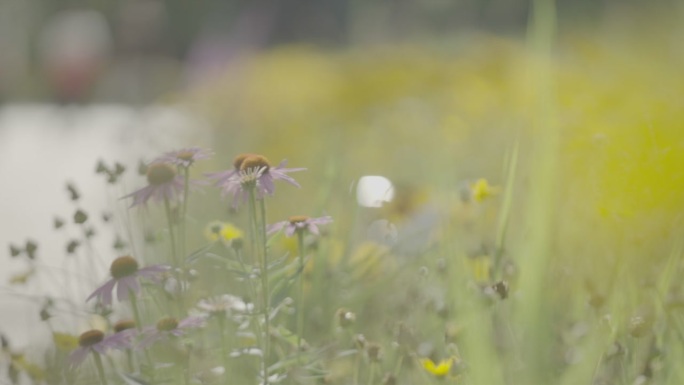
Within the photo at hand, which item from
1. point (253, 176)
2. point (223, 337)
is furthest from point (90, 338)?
point (253, 176)

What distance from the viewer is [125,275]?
1691 millimetres

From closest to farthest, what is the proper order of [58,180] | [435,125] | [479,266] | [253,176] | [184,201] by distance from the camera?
1. [253,176]
2. [184,201]
3. [479,266]
4. [435,125]
5. [58,180]

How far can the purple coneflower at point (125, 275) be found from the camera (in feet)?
5.49

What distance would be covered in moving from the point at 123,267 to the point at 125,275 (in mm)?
12

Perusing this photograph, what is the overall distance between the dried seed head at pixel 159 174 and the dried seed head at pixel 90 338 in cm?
23

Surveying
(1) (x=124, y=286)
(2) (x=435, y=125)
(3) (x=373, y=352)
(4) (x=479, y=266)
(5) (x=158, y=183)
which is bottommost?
(2) (x=435, y=125)

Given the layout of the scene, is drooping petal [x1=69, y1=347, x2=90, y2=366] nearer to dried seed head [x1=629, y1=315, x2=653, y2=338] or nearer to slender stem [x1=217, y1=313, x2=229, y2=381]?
slender stem [x1=217, y1=313, x2=229, y2=381]

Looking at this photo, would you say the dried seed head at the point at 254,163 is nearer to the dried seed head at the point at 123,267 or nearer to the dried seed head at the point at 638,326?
the dried seed head at the point at 123,267

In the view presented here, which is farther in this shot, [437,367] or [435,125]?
[435,125]

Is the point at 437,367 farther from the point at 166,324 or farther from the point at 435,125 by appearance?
the point at 435,125

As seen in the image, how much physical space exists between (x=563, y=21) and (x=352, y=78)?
2601 mm

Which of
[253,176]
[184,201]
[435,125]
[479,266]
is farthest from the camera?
[435,125]

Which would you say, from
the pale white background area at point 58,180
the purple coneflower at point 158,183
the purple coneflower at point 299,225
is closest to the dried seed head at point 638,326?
the purple coneflower at point 299,225

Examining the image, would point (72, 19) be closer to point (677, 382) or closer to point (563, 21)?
point (563, 21)
